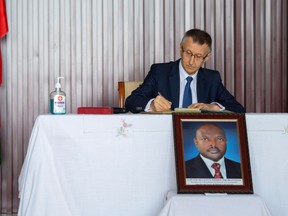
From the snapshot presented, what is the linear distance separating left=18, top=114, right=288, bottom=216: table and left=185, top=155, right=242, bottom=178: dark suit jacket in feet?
0.41

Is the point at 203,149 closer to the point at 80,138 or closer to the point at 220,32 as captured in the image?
the point at 80,138

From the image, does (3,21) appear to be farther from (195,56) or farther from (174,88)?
(195,56)

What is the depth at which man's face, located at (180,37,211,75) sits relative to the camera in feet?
8.90

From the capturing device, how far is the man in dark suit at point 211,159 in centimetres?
201

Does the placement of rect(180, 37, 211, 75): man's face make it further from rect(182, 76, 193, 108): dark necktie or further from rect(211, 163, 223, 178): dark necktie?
rect(211, 163, 223, 178): dark necktie

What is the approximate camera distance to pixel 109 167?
2100mm

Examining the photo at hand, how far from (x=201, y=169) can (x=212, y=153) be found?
9 cm

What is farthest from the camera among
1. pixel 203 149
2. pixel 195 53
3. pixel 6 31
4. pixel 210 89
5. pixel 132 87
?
pixel 6 31

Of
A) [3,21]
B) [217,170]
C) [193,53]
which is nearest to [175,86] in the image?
[193,53]

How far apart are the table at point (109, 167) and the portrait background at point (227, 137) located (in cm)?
9

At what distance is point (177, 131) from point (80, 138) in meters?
0.44

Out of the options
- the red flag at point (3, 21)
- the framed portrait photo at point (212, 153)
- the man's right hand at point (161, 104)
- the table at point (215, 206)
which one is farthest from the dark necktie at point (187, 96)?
the red flag at point (3, 21)

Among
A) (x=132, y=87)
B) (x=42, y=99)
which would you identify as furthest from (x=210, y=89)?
(x=42, y=99)

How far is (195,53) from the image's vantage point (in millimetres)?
2721
